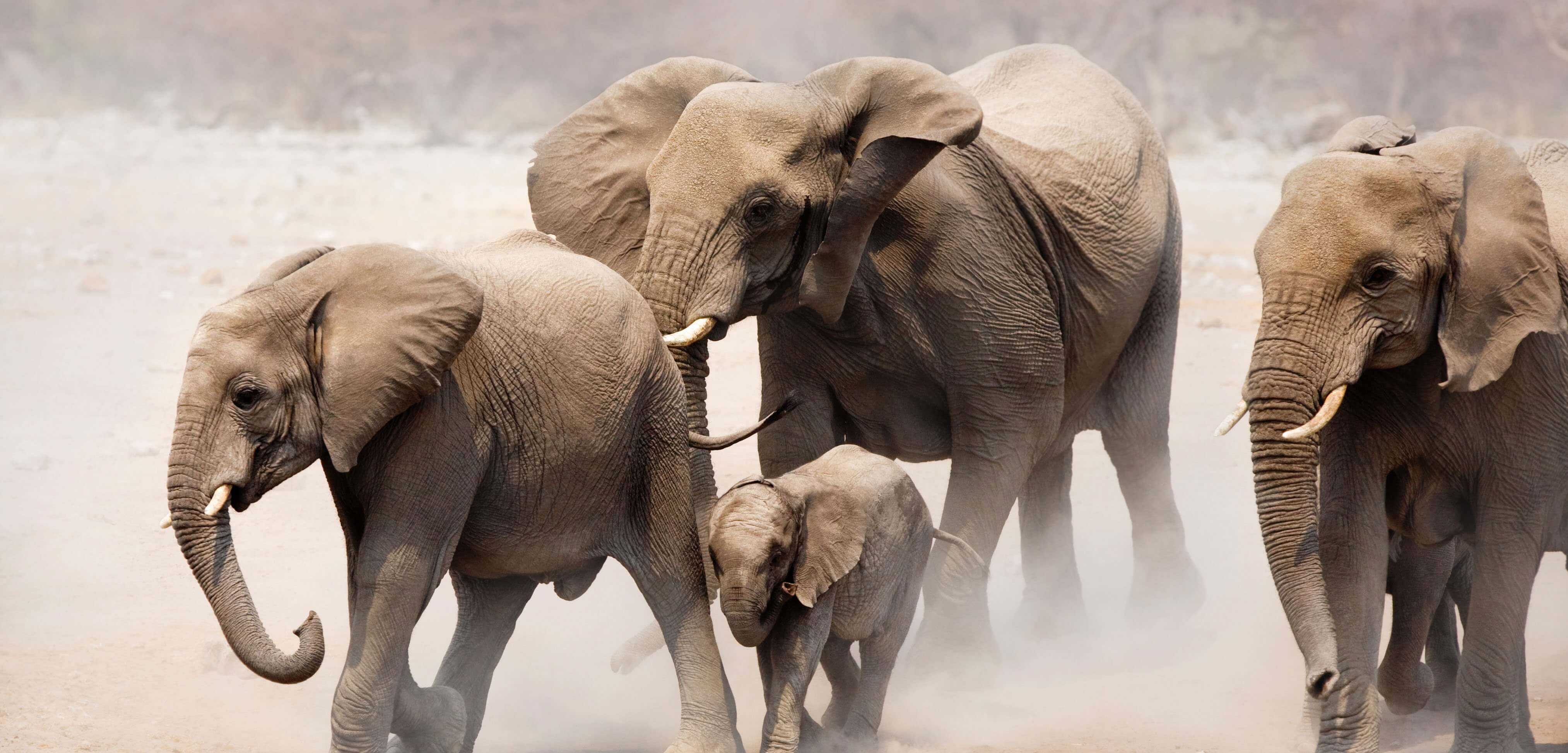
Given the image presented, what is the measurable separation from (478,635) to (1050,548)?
2721 millimetres

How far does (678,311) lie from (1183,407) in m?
6.30

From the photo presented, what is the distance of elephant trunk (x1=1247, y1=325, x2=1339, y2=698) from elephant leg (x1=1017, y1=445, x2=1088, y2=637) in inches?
88.5

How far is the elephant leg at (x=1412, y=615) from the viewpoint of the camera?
5.35 m

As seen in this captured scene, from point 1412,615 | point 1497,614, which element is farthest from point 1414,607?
point 1497,614

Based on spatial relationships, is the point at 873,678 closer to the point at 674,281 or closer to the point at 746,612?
the point at 746,612

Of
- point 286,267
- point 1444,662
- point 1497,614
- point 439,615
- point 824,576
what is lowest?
point 439,615

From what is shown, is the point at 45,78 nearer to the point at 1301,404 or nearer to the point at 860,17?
the point at 860,17

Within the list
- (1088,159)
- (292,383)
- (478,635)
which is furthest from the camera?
(1088,159)

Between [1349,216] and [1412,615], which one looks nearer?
[1349,216]

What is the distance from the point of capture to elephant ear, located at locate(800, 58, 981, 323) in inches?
202

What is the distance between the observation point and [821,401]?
5.80 metres

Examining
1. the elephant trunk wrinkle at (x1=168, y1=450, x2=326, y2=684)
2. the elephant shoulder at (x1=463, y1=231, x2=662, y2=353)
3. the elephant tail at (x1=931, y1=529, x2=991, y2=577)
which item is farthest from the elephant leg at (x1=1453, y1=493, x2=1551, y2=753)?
the elephant trunk wrinkle at (x1=168, y1=450, x2=326, y2=684)

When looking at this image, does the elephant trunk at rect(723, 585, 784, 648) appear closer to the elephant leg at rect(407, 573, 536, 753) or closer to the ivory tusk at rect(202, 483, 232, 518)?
the elephant leg at rect(407, 573, 536, 753)

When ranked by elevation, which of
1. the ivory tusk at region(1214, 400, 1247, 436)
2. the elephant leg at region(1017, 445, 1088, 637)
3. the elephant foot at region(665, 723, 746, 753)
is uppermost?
the ivory tusk at region(1214, 400, 1247, 436)
